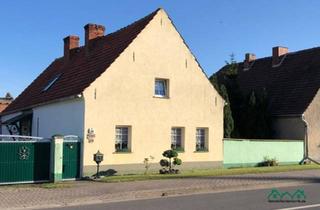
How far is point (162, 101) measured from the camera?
78.9 feet

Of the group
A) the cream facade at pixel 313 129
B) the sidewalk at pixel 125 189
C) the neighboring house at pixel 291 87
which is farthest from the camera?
the neighboring house at pixel 291 87

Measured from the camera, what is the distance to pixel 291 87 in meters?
35.1

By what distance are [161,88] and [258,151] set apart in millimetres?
7245

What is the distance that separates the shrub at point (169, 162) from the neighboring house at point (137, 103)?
68cm

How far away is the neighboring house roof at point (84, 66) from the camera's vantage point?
76.3 ft

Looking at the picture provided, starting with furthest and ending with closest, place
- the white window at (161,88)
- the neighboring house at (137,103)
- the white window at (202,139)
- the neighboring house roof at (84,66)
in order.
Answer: the white window at (202,139) → the white window at (161,88) → the neighboring house roof at (84,66) → the neighboring house at (137,103)

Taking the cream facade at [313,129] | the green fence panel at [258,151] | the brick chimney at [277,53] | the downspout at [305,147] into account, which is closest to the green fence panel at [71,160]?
the green fence panel at [258,151]

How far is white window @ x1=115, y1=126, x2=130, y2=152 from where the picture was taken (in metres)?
22.6

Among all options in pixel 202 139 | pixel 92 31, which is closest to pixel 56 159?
pixel 202 139

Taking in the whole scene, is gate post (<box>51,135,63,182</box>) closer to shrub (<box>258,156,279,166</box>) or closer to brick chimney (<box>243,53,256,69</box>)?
shrub (<box>258,156,279,166</box>)

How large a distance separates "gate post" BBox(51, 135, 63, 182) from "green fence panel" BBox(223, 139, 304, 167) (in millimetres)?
9861

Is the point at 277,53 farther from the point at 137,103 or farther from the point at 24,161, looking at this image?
the point at 24,161

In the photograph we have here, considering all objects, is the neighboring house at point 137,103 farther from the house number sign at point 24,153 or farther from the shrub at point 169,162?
the house number sign at point 24,153

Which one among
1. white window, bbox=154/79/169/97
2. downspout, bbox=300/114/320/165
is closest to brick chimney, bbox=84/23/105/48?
white window, bbox=154/79/169/97
